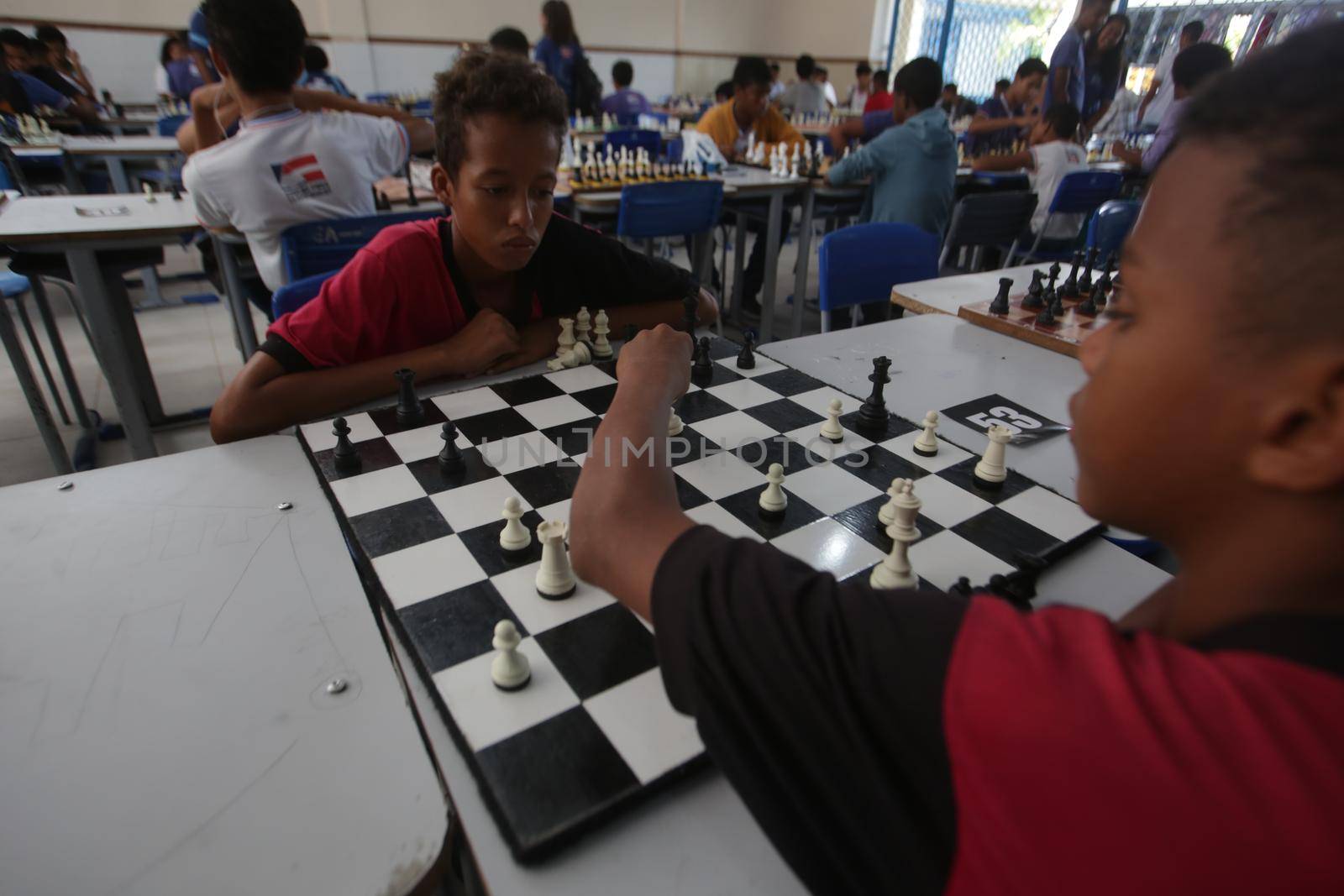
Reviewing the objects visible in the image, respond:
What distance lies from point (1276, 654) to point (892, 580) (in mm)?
440

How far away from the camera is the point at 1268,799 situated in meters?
0.34

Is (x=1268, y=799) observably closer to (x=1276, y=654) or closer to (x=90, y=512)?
(x=1276, y=654)

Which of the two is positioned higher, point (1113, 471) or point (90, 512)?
point (1113, 471)

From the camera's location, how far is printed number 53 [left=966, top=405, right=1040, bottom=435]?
52.1 inches

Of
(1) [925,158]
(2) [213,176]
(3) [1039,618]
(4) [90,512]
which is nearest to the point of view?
(3) [1039,618]

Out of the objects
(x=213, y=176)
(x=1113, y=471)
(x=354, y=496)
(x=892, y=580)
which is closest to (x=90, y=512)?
(x=354, y=496)

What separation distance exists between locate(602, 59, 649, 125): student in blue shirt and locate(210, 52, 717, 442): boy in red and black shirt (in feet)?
19.5

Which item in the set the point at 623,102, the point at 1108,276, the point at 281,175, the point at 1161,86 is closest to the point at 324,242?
the point at 281,175

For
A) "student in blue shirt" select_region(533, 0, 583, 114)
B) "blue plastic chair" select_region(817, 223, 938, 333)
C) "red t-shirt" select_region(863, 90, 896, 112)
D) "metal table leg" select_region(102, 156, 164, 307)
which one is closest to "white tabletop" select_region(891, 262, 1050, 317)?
"blue plastic chair" select_region(817, 223, 938, 333)

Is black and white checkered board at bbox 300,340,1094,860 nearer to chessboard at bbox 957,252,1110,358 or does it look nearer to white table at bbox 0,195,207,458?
chessboard at bbox 957,252,1110,358

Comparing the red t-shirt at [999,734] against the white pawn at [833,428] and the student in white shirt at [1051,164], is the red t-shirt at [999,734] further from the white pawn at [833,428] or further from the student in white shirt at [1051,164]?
the student in white shirt at [1051,164]

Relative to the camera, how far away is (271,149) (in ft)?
7.28

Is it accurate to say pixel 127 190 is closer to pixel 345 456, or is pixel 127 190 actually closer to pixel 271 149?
pixel 271 149

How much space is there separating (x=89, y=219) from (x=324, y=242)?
1197mm
